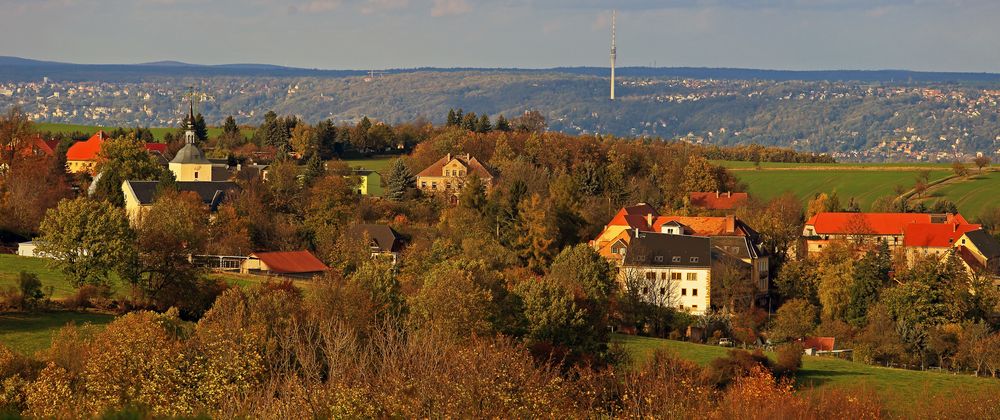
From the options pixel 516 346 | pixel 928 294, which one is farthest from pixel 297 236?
pixel 516 346

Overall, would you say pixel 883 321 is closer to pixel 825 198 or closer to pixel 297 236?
pixel 297 236

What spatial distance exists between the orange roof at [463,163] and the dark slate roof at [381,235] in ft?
56.6

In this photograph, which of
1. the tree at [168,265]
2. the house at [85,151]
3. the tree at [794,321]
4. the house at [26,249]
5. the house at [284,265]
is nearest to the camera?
the tree at [168,265]

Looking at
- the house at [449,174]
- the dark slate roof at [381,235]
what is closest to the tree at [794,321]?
the dark slate roof at [381,235]

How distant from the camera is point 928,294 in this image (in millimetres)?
54812

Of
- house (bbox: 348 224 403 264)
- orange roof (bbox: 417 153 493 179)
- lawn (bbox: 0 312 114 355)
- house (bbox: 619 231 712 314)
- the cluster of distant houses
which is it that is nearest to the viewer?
lawn (bbox: 0 312 114 355)

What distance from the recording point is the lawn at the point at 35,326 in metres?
36.9

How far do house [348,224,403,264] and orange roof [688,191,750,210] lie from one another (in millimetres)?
22452

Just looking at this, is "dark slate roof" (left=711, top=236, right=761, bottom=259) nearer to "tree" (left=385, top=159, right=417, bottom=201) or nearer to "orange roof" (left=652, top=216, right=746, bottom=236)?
"orange roof" (left=652, top=216, right=746, bottom=236)

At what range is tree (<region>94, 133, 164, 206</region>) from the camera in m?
69.3

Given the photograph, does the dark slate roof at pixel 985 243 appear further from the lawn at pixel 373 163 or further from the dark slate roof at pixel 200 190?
the lawn at pixel 373 163

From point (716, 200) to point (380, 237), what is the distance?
25.1 metres

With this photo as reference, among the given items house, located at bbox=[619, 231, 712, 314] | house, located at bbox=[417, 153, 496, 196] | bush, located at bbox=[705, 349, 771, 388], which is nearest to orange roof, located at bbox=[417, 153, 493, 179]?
house, located at bbox=[417, 153, 496, 196]

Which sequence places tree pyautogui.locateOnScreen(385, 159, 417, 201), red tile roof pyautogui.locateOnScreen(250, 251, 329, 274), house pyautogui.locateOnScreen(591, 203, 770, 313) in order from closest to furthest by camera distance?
red tile roof pyautogui.locateOnScreen(250, 251, 329, 274)
house pyautogui.locateOnScreen(591, 203, 770, 313)
tree pyautogui.locateOnScreen(385, 159, 417, 201)
